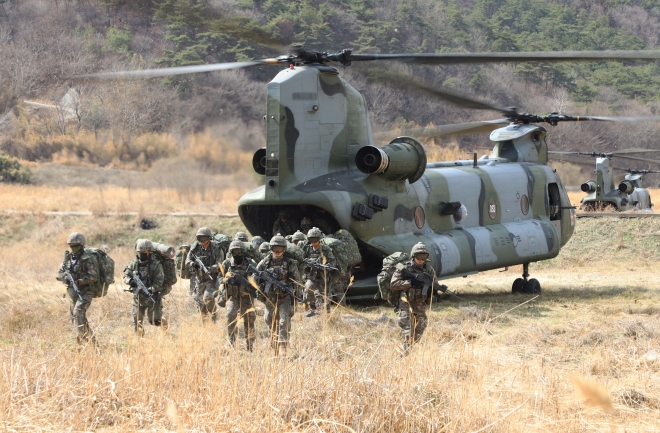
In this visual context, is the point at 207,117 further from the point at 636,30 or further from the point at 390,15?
the point at 636,30

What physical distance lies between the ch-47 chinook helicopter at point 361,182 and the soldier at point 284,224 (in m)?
0.17

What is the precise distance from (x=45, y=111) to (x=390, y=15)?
37.5m

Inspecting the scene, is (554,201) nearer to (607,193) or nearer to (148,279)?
(148,279)

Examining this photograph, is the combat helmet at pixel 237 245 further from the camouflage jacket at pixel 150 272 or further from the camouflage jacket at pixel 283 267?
the camouflage jacket at pixel 150 272

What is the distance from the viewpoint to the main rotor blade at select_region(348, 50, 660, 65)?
10289mm

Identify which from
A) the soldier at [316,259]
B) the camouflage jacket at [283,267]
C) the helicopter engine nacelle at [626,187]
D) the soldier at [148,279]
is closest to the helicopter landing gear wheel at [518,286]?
the soldier at [316,259]

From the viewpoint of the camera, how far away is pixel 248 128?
51.4ft

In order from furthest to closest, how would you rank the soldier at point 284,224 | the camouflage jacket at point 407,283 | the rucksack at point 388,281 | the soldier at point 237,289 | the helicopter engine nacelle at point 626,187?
the helicopter engine nacelle at point 626,187 → the soldier at point 284,224 → the soldier at point 237,289 → the rucksack at point 388,281 → the camouflage jacket at point 407,283

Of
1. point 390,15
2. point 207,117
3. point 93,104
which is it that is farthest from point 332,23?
point 207,117

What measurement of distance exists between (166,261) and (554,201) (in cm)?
968

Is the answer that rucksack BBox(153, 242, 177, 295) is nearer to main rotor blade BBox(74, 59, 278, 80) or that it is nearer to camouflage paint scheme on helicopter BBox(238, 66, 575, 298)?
main rotor blade BBox(74, 59, 278, 80)

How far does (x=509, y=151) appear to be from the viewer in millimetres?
17812

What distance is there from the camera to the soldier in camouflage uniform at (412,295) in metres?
9.46

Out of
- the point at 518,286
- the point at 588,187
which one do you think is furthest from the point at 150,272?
the point at 588,187
